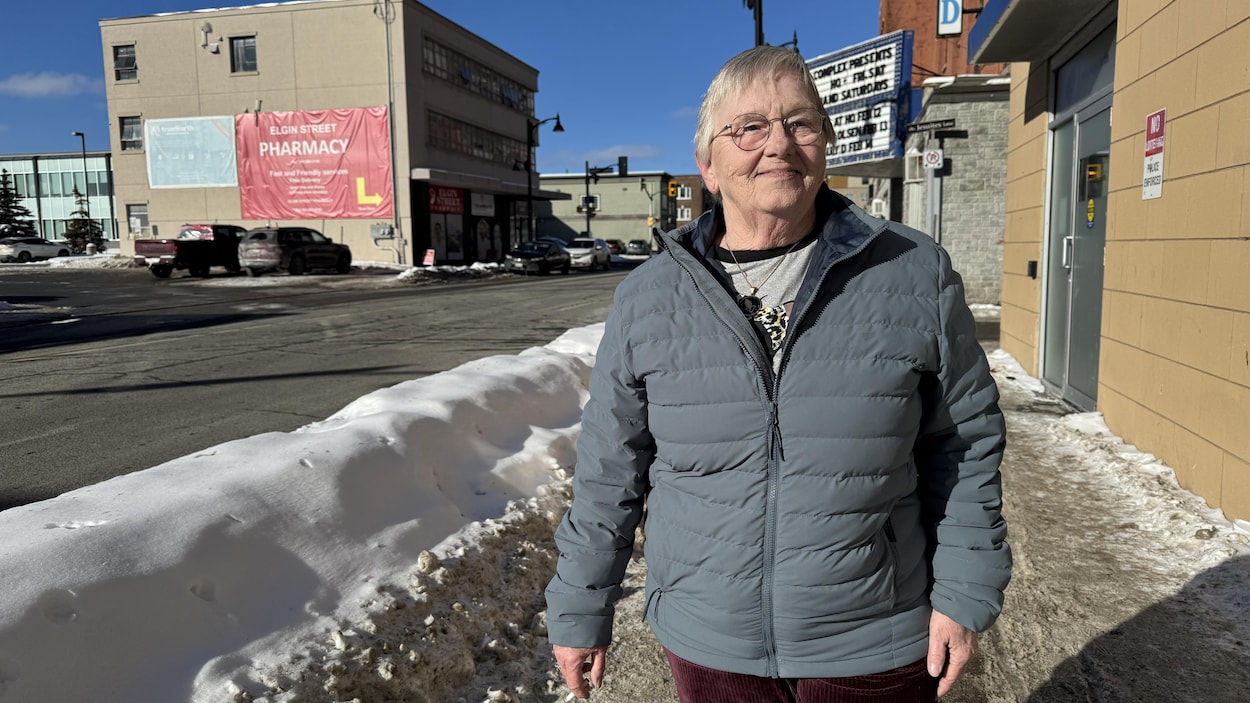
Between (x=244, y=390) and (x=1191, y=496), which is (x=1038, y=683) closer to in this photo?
(x=1191, y=496)

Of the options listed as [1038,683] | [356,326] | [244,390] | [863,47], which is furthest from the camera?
[863,47]

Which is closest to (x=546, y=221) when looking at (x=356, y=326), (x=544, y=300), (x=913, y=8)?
(x=913, y=8)

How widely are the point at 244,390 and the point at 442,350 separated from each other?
3.13 m

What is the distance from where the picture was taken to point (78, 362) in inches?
410

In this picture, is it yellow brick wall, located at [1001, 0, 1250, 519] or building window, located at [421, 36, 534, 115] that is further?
building window, located at [421, 36, 534, 115]

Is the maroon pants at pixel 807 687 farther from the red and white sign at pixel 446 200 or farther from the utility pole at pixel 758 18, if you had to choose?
the red and white sign at pixel 446 200

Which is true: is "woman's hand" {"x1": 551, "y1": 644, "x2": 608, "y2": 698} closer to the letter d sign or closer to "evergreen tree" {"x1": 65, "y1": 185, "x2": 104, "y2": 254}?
the letter d sign

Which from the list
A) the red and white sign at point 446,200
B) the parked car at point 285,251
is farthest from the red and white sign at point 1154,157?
the red and white sign at point 446,200

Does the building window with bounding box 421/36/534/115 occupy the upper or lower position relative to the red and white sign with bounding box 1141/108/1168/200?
upper

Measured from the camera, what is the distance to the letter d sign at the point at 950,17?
56.8ft

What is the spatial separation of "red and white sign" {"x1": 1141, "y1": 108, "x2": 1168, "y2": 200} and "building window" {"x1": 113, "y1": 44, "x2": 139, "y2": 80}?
1830 inches

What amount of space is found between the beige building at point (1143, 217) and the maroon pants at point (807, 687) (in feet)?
11.4

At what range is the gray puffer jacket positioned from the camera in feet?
5.60

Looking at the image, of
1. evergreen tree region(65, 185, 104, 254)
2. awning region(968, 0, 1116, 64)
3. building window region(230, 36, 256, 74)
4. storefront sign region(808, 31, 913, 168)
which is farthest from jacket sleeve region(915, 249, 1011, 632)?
evergreen tree region(65, 185, 104, 254)
